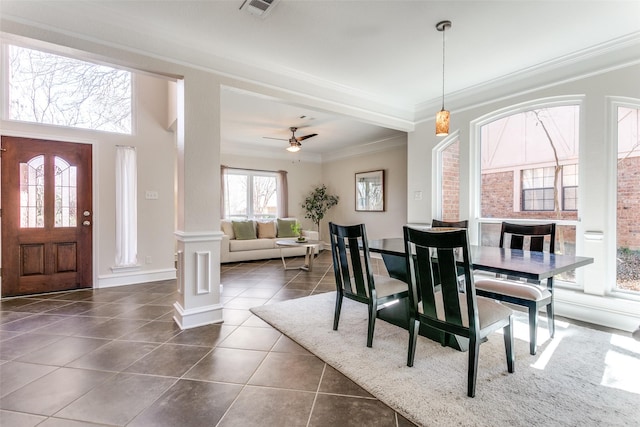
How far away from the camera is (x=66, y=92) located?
154 inches

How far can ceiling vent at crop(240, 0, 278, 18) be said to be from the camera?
2217 millimetres

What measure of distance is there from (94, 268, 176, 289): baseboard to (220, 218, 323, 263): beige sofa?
1.24 m

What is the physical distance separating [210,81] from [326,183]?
218 inches

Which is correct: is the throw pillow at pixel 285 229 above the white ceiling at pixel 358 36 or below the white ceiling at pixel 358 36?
below

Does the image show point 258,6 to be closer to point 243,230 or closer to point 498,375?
point 498,375

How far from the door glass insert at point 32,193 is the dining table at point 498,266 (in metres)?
4.28

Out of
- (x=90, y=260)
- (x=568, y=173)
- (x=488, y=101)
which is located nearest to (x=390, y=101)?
(x=488, y=101)

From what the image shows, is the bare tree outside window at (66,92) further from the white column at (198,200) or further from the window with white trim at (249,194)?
the window with white trim at (249,194)

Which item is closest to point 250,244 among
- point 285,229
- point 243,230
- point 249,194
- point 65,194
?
point 243,230

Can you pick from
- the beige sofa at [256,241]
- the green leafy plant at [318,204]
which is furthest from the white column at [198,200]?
the green leafy plant at [318,204]

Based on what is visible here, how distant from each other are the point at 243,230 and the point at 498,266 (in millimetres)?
5295

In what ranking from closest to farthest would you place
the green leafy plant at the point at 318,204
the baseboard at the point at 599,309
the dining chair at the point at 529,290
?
the dining chair at the point at 529,290 → the baseboard at the point at 599,309 → the green leafy plant at the point at 318,204

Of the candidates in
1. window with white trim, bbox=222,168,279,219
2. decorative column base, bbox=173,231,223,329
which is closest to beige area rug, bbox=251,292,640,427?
decorative column base, bbox=173,231,223,329

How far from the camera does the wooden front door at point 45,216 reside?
3629 millimetres
